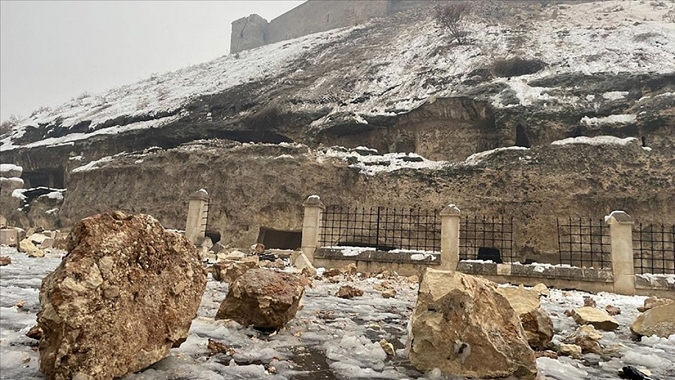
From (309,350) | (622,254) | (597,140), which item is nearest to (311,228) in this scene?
(622,254)

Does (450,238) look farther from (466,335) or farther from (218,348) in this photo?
(218,348)

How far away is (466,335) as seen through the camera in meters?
3.06

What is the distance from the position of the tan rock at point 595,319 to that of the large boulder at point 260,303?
12.9ft

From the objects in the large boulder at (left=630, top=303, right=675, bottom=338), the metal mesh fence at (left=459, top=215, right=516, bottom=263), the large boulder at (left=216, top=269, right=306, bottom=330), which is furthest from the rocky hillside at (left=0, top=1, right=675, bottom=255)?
the large boulder at (left=216, top=269, right=306, bottom=330)

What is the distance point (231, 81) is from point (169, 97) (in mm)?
5151

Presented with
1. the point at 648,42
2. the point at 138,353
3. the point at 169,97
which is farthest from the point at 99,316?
the point at 169,97

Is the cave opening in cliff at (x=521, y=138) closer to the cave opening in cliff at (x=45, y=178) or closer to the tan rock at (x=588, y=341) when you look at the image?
the tan rock at (x=588, y=341)

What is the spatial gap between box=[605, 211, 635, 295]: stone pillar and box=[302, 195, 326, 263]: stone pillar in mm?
7983

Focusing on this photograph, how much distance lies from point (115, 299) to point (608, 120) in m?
23.0

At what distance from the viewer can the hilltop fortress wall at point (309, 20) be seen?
4719 cm

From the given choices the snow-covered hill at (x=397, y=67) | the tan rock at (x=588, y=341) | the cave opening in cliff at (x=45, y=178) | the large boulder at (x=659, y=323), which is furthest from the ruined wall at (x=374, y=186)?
the tan rock at (x=588, y=341)

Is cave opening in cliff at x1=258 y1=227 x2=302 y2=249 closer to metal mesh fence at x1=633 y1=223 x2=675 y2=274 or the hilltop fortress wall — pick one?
metal mesh fence at x1=633 y1=223 x2=675 y2=274

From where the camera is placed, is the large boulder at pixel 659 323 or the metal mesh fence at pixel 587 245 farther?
the metal mesh fence at pixel 587 245

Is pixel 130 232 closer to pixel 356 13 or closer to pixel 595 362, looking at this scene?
pixel 595 362
